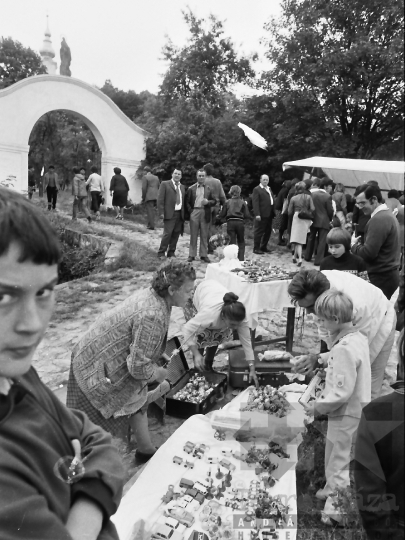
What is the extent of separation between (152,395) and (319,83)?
16790 millimetres

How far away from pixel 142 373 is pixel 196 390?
1483mm

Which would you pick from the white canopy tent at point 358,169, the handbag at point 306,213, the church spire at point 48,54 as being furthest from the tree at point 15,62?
the handbag at point 306,213

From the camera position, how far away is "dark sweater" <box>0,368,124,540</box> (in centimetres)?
82

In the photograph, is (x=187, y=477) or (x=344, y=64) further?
(x=344, y=64)

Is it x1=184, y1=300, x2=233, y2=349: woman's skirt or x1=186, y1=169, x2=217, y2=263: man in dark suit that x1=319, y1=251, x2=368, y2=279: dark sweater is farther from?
x1=186, y1=169, x2=217, y2=263: man in dark suit

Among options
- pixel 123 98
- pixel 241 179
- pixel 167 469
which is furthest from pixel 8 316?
pixel 123 98

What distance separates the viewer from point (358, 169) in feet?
33.3

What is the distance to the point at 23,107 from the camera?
1514 cm

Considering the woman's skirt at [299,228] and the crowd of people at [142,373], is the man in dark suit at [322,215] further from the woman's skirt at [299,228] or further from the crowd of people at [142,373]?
the crowd of people at [142,373]

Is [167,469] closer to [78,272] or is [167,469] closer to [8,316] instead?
[8,316]

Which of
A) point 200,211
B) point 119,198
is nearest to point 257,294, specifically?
point 200,211

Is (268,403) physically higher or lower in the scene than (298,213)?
lower

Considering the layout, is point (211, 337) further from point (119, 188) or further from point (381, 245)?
point (119, 188)

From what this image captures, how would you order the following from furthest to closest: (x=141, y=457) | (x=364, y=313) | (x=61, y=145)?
1. (x=61, y=145)
2. (x=364, y=313)
3. (x=141, y=457)
